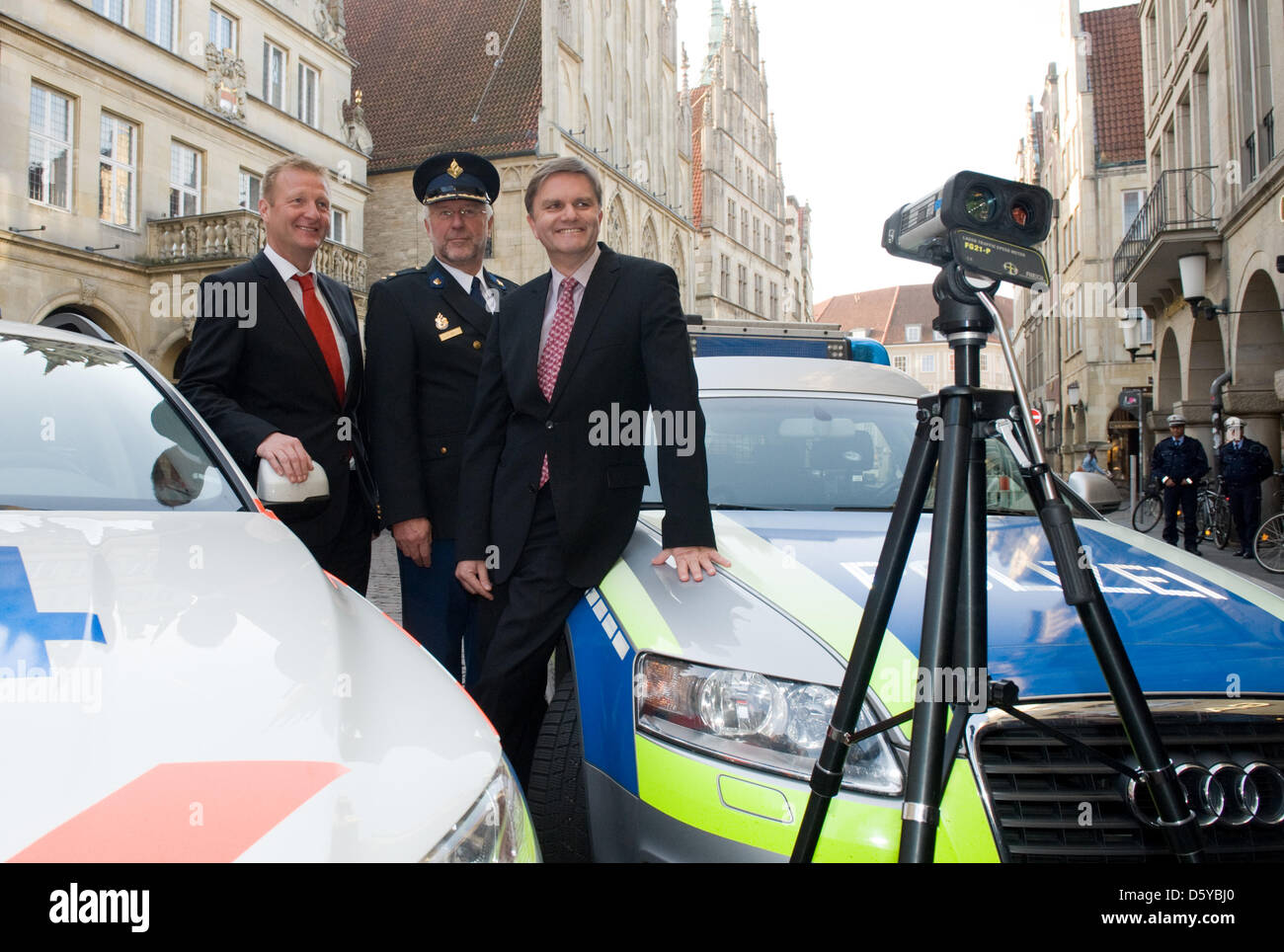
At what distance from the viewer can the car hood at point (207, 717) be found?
118 centimetres

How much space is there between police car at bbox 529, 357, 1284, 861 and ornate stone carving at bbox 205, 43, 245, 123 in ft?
65.4

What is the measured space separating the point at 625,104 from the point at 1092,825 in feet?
131

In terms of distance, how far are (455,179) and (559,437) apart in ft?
3.81

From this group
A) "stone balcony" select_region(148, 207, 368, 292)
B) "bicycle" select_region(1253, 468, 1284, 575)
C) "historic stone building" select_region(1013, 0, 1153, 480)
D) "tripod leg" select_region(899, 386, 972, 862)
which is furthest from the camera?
"historic stone building" select_region(1013, 0, 1153, 480)

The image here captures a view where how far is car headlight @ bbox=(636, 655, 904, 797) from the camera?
189 cm

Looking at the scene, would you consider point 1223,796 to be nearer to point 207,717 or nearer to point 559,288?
point 207,717

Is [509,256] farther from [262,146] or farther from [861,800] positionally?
[861,800]

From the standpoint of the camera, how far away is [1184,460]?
13.0m

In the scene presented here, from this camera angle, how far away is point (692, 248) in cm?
4525

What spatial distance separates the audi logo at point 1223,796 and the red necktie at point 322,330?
2502 mm

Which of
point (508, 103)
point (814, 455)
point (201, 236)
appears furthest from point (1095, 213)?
point (814, 455)

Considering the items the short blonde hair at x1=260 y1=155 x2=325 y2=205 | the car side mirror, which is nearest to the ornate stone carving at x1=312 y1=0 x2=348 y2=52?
the short blonde hair at x1=260 y1=155 x2=325 y2=205

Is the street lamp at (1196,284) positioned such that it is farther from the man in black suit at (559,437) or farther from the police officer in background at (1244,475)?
the man in black suit at (559,437)

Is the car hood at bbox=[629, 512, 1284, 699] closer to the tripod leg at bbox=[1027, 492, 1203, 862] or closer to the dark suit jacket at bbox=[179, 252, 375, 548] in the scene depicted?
the tripod leg at bbox=[1027, 492, 1203, 862]
